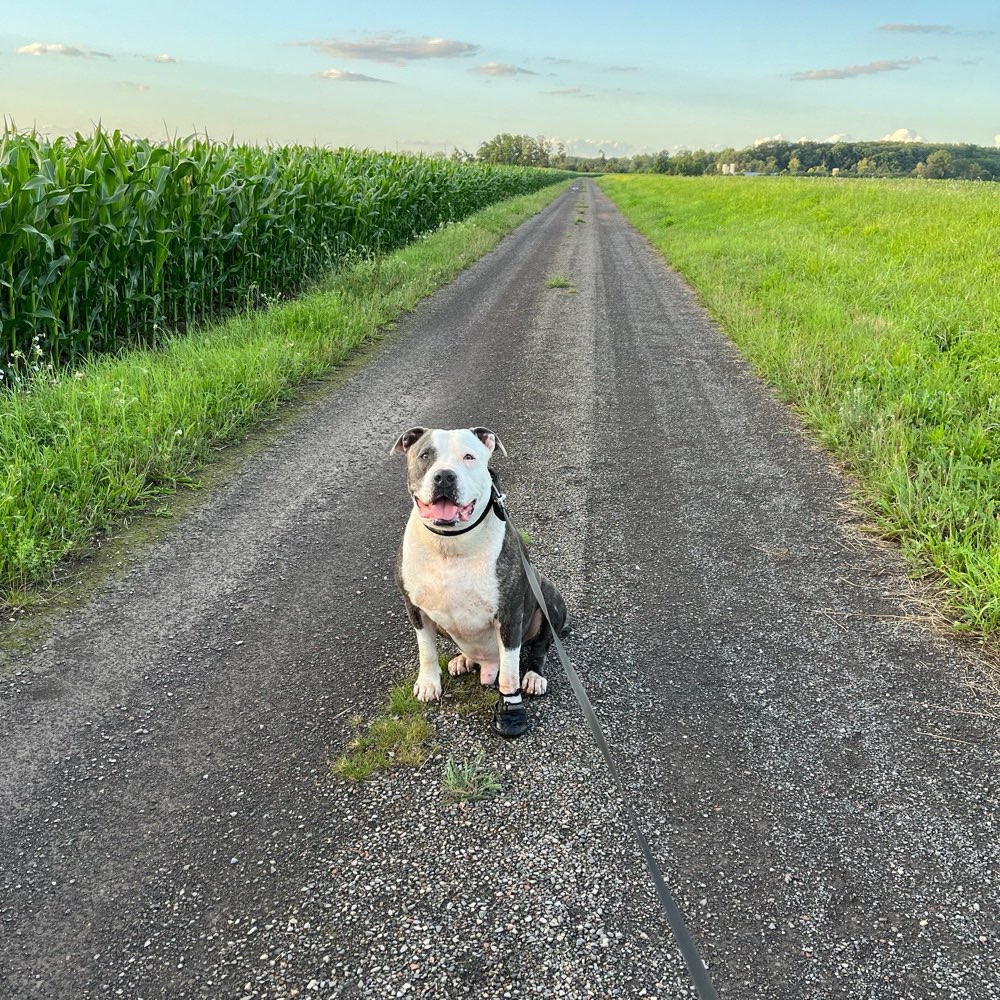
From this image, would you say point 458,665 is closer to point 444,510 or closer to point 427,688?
point 427,688

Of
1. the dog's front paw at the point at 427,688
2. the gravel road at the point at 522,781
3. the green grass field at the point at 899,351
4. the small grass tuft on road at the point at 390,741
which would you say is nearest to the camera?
the gravel road at the point at 522,781

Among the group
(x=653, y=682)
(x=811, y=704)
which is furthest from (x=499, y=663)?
(x=811, y=704)

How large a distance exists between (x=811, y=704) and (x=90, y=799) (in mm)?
2948

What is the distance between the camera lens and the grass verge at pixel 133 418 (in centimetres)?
442

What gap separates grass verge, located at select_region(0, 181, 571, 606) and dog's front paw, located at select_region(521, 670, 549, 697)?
8.90 feet

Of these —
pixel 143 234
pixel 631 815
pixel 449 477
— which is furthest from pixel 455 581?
pixel 143 234

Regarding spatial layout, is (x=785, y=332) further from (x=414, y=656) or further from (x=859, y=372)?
(x=414, y=656)

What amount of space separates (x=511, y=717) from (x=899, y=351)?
655 centimetres

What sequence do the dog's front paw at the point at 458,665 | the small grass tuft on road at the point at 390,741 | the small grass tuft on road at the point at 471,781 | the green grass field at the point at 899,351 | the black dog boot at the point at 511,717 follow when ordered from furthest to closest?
1. the green grass field at the point at 899,351
2. the dog's front paw at the point at 458,665
3. the black dog boot at the point at 511,717
4. the small grass tuft on road at the point at 390,741
5. the small grass tuft on road at the point at 471,781

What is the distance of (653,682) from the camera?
3445 millimetres

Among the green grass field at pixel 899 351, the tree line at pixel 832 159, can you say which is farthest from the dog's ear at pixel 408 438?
the tree line at pixel 832 159

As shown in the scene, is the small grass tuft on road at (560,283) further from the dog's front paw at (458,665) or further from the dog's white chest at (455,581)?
the dog's white chest at (455,581)

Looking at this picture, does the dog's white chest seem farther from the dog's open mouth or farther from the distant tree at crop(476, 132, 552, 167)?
the distant tree at crop(476, 132, 552, 167)

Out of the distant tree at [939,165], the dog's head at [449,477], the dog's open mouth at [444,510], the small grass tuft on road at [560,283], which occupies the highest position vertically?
the distant tree at [939,165]
